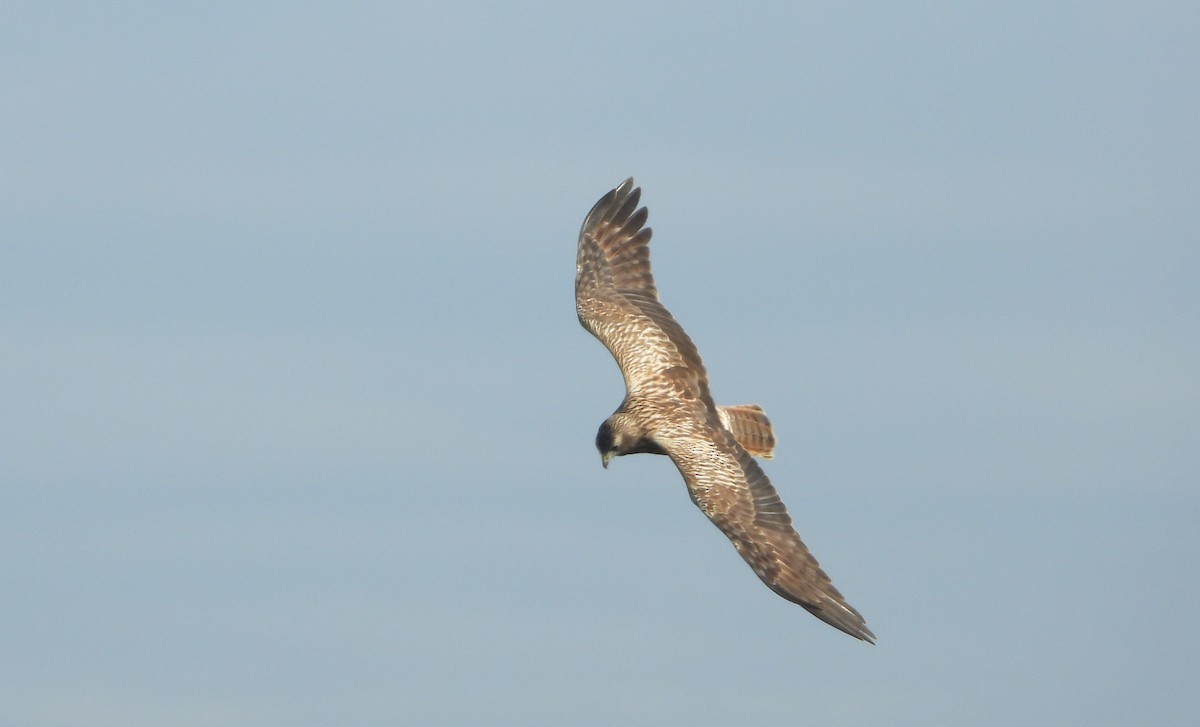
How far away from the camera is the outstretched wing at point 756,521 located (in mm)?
32031

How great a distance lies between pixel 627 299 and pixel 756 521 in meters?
6.53

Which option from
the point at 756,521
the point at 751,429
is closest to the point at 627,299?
the point at 751,429

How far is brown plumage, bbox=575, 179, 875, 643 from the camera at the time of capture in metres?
32.6

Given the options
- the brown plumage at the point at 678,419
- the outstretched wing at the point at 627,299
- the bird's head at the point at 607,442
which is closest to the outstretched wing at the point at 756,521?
the brown plumage at the point at 678,419

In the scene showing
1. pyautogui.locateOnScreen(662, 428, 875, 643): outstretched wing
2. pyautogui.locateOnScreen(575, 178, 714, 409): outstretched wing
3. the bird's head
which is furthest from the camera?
pyautogui.locateOnScreen(575, 178, 714, 409): outstretched wing

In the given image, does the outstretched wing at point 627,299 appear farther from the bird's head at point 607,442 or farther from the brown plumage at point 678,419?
the bird's head at point 607,442

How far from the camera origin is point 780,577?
32.4 meters

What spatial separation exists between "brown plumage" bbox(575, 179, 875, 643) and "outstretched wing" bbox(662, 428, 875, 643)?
0.01m

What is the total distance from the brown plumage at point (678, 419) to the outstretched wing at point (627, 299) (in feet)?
0.05

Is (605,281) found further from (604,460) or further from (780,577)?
(780,577)

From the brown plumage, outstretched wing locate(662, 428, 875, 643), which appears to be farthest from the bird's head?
→ outstretched wing locate(662, 428, 875, 643)

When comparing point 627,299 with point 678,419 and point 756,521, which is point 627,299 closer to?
point 678,419

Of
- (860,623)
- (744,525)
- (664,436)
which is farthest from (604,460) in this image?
(860,623)

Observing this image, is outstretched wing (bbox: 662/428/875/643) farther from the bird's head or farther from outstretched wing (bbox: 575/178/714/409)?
outstretched wing (bbox: 575/178/714/409)
